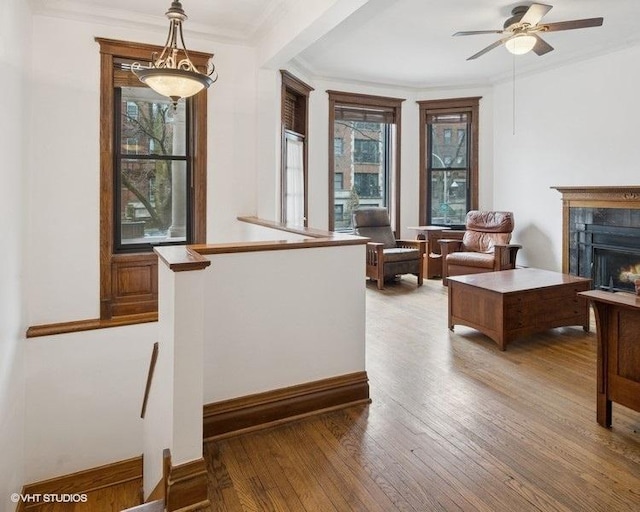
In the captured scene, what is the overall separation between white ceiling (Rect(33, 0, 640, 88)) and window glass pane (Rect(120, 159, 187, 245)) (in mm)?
1334

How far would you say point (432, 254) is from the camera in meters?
6.91

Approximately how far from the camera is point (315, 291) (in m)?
2.58

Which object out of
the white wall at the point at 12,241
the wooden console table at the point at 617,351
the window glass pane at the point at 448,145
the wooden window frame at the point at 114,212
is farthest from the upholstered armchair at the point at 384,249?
the white wall at the point at 12,241

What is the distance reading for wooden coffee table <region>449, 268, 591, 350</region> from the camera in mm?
3729

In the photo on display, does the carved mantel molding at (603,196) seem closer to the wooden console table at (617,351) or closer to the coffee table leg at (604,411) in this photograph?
the wooden console table at (617,351)

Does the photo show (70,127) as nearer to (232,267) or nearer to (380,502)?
(232,267)

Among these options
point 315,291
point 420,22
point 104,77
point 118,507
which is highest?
point 420,22

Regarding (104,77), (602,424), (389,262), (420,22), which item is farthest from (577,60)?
(104,77)

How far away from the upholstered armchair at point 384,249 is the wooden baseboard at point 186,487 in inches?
174

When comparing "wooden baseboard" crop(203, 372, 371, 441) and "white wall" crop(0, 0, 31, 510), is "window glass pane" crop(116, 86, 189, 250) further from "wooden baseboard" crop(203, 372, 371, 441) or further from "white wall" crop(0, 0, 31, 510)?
"wooden baseboard" crop(203, 372, 371, 441)

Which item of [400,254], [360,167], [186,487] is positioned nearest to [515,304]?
[400,254]

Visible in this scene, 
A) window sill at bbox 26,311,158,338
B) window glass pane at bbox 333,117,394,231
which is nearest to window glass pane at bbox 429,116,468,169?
window glass pane at bbox 333,117,394,231

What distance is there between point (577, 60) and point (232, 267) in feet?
18.3

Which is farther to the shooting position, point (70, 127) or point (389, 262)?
point (389, 262)
